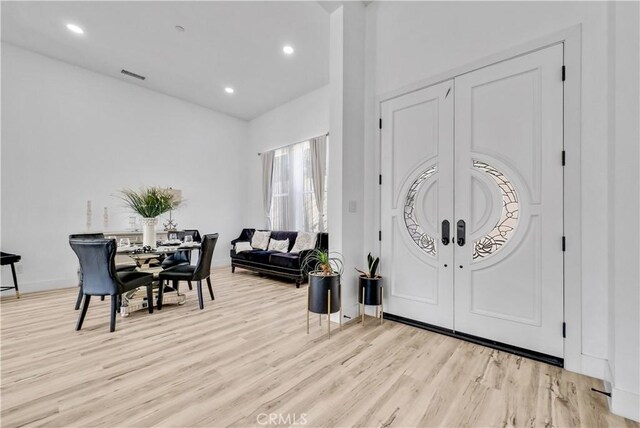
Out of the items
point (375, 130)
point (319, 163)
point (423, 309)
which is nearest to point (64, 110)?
point (319, 163)

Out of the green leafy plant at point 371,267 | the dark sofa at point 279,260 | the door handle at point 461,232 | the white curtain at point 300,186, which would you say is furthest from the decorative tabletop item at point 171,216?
the door handle at point 461,232

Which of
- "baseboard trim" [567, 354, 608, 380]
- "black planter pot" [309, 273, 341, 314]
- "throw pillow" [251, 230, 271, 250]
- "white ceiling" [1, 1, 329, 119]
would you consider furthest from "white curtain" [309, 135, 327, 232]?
"baseboard trim" [567, 354, 608, 380]

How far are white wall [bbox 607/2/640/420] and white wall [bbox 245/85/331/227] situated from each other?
13.8 ft

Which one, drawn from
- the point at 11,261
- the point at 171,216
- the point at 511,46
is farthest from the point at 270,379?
the point at 171,216

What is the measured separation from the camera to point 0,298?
4.00 meters

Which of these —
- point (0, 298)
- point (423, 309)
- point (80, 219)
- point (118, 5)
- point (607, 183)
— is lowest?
point (0, 298)

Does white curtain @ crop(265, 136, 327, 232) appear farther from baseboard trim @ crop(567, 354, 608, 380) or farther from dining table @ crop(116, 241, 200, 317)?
baseboard trim @ crop(567, 354, 608, 380)

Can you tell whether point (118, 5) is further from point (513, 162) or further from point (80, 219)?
point (513, 162)

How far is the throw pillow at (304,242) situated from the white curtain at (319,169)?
35cm

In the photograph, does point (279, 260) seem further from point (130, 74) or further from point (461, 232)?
point (130, 74)

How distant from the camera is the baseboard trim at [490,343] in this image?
2185 millimetres

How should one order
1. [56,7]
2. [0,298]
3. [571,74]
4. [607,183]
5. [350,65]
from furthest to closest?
[0,298] → [56,7] → [350,65] → [571,74] → [607,183]

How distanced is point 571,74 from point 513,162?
73 centimetres

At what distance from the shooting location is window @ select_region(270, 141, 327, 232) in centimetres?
577
